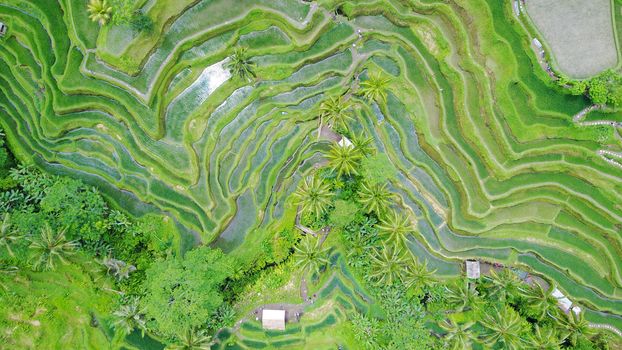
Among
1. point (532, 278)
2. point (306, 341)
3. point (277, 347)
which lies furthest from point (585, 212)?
point (277, 347)

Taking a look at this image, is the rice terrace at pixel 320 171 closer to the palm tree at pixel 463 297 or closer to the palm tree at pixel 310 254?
the palm tree at pixel 310 254

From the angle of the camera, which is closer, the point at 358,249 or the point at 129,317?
the point at 129,317

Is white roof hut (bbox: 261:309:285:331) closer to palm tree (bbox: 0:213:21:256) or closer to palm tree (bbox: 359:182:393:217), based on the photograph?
palm tree (bbox: 359:182:393:217)

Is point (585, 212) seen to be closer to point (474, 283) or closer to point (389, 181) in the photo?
point (474, 283)

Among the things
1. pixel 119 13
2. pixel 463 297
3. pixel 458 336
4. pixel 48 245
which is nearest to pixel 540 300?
pixel 463 297

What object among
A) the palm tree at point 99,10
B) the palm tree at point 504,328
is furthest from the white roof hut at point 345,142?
the palm tree at point 99,10

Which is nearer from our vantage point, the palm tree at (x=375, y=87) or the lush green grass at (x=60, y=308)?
the palm tree at (x=375, y=87)

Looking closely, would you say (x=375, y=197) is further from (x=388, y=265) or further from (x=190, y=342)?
(x=190, y=342)

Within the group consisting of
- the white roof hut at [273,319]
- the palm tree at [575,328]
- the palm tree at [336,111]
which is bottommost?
the white roof hut at [273,319]
